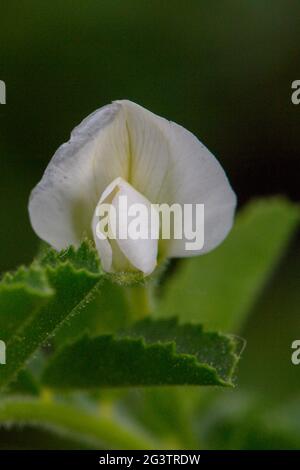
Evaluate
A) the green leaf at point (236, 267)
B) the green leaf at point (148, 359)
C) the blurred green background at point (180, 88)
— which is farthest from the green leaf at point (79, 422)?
the blurred green background at point (180, 88)

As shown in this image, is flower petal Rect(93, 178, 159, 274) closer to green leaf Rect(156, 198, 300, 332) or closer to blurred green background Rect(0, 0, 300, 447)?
green leaf Rect(156, 198, 300, 332)

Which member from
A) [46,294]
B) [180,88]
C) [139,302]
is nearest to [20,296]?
[46,294]

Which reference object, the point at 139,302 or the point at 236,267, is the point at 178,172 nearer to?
the point at 139,302

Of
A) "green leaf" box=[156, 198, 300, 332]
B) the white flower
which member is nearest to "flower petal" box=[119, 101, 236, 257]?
the white flower

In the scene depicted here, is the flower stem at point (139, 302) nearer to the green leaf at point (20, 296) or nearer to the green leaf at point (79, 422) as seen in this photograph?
the green leaf at point (79, 422)

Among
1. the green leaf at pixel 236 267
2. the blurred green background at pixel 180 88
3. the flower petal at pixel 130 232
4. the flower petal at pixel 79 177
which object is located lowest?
the flower petal at pixel 130 232

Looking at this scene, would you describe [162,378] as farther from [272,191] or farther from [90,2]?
[90,2]
